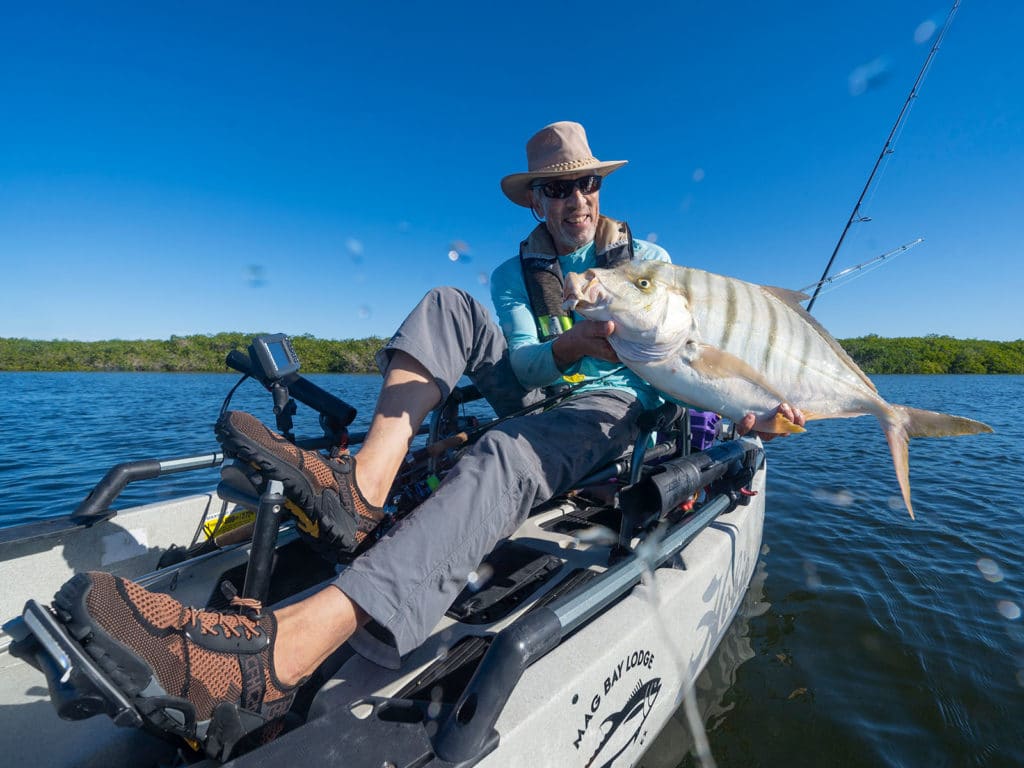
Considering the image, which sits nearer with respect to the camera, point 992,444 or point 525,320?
point 525,320

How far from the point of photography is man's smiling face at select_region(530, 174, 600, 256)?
3111mm

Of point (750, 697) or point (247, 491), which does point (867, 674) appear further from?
point (247, 491)

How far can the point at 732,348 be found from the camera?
2264 mm

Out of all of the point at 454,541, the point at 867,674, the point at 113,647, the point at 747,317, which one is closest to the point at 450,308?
the point at 454,541

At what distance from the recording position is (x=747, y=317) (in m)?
2.33

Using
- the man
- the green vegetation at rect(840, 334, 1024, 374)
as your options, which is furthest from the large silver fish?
the green vegetation at rect(840, 334, 1024, 374)

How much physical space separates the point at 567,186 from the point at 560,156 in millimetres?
189

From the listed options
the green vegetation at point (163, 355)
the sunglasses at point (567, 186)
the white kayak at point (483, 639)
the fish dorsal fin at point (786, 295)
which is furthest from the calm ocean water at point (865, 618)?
the green vegetation at point (163, 355)

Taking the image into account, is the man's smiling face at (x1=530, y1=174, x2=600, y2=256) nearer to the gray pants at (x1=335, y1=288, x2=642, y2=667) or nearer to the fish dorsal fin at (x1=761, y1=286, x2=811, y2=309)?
the gray pants at (x1=335, y1=288, x2=642, y2=667)

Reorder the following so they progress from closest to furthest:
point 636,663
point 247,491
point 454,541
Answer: point 454,541, point 636,663, point 247,491

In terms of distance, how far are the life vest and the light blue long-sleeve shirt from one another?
0.18 ft

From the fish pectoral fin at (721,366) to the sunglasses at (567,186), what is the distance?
4.76ft

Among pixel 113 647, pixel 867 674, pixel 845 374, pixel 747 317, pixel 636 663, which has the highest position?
pixel 747 317

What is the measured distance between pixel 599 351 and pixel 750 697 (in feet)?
7.54
